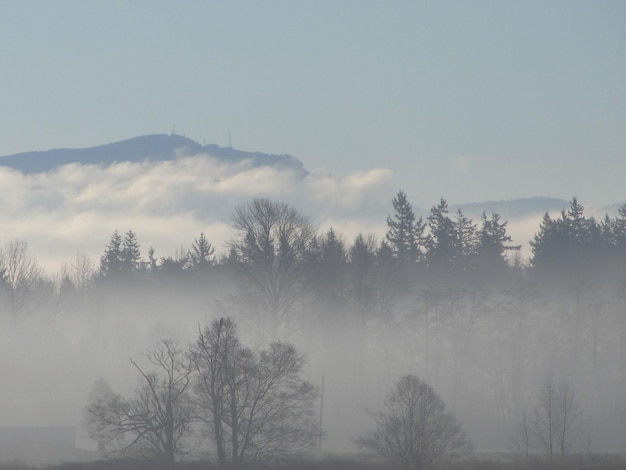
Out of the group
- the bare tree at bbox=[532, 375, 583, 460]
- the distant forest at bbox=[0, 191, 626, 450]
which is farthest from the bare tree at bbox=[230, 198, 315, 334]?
the bare tree at bbox=[532, 375, 583, 460]

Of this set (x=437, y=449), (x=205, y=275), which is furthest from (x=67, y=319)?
(x=437, y=449)

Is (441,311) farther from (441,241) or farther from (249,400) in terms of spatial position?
(249,400)

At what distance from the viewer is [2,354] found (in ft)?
317

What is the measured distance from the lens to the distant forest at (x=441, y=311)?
8206 cm

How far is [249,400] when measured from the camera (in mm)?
58094

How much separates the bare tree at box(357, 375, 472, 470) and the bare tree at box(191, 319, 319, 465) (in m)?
4.07

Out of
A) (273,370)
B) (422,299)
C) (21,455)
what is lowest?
(21,455)

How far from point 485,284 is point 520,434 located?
30.4 meters

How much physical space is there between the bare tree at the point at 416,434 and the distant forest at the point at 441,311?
18731 millimetres

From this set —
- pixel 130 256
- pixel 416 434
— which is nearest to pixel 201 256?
pixel 130 256

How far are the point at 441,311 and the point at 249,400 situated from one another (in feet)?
119

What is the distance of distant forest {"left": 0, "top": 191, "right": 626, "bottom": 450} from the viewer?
269 feet

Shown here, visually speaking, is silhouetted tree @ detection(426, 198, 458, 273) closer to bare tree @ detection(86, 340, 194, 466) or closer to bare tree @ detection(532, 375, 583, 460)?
bare tree @ detection(532, 375, 583, 460)

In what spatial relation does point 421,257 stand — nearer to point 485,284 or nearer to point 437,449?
point 485,284
